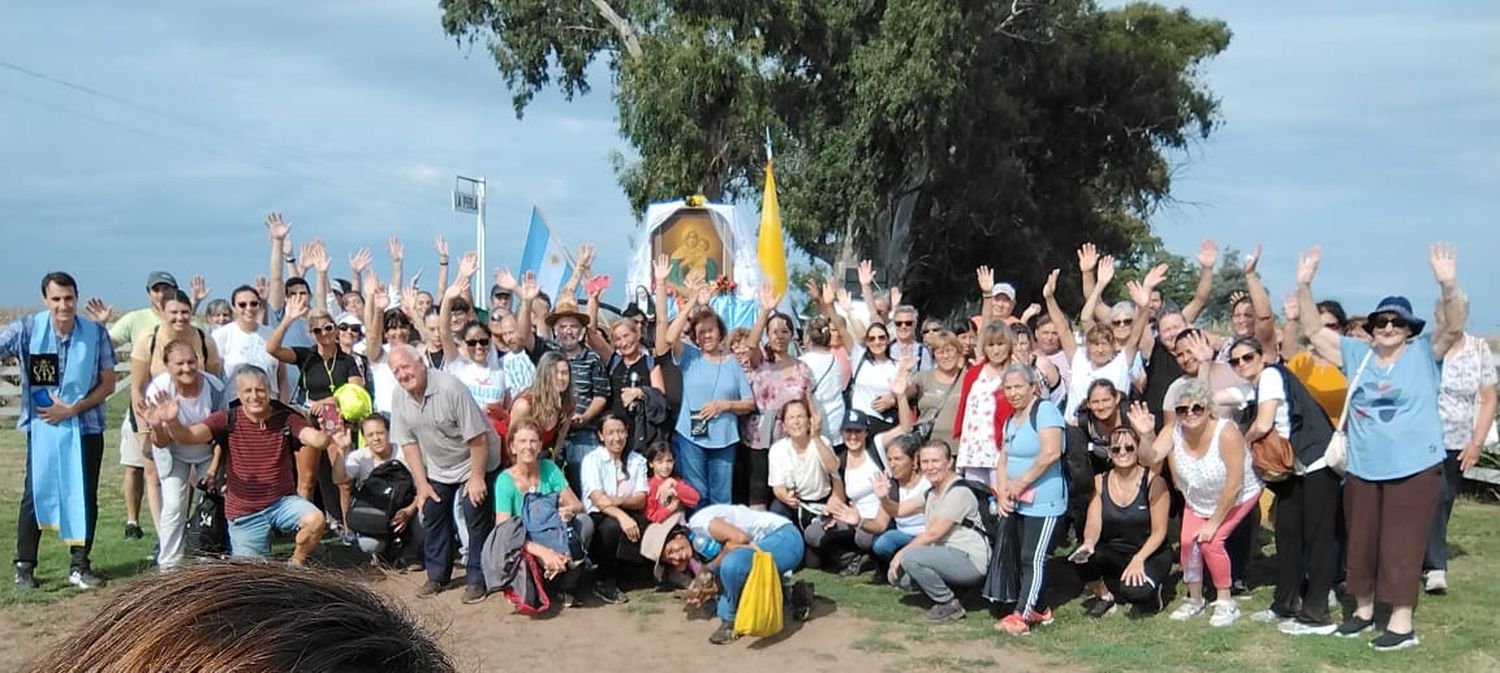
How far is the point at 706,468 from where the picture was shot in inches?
312

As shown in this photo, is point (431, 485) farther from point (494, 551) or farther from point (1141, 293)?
point (1141, 293)

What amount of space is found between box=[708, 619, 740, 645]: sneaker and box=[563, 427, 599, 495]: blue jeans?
1551mm

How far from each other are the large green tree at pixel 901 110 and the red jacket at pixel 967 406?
486 inches

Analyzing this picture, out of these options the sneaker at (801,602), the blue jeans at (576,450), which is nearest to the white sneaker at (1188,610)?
the sneaker at (801,602)

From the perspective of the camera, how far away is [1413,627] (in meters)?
6.27

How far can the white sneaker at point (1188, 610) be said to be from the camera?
6684 millimetres

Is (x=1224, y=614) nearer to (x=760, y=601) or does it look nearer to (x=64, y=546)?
(x=760, y=601)

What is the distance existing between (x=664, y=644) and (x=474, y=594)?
1.42m

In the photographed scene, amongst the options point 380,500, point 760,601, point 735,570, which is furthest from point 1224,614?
point 380,500

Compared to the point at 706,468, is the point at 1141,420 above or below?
above

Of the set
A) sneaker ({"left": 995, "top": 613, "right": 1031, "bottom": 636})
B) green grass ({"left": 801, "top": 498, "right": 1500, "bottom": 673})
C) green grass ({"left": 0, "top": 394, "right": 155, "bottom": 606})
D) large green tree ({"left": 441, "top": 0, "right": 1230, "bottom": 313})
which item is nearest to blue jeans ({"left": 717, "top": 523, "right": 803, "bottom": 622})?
green grass ({"left": 801, "top": 498, "right": 1500, "bottom": 673})

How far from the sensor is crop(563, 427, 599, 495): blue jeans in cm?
757

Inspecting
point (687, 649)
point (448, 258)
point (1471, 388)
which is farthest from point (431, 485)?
point (1471, 388)

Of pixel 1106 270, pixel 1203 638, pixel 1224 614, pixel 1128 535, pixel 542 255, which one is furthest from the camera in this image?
pixel 542 255
